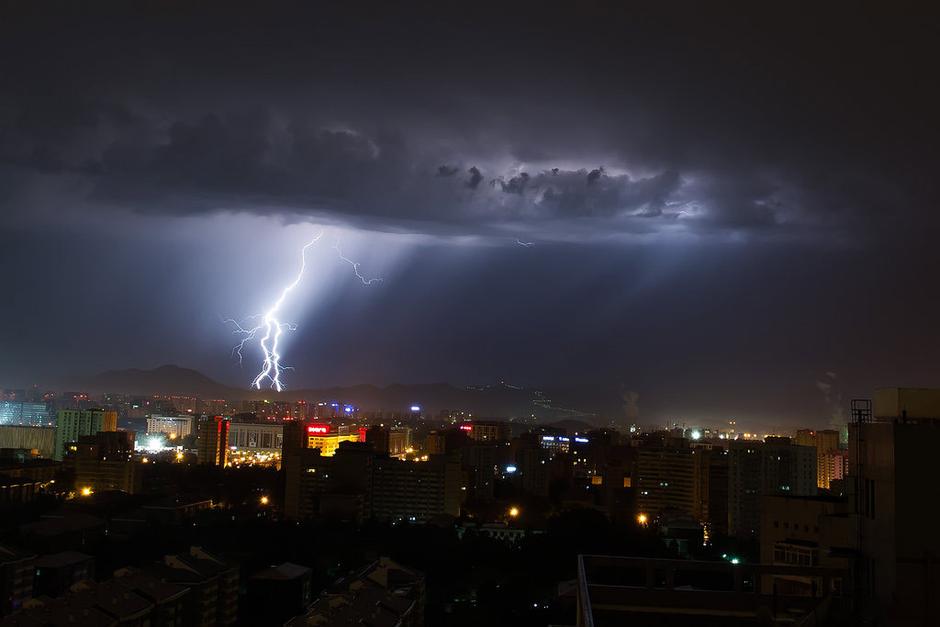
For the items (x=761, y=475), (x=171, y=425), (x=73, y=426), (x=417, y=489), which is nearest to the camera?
(x=761, y=475)

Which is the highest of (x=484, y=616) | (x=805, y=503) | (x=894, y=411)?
(x=894, y=411)

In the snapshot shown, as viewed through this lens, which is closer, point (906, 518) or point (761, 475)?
point (906, 518)

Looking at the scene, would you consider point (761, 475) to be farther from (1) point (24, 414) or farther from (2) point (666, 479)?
(1) point (24, 414)

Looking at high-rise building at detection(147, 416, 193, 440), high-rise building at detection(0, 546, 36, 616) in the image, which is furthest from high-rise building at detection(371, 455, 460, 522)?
high-rise building at detection(147, 416, 193, 440)

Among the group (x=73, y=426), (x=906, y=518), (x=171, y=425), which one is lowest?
(x=171, y=425)

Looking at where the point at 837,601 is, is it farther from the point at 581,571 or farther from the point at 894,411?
the point at 581,571

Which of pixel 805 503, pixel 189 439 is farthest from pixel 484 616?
pixel 189 439

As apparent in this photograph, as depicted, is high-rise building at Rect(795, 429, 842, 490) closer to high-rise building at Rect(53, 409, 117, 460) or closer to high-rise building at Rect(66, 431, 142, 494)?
high-rise building at Rect(66, 431, 142, 494)

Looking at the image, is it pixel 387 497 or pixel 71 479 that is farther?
pixel 71 479

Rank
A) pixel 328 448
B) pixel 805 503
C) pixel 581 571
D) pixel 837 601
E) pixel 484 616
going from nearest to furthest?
pixel 837 601 < pixel 581 571 < pixel 805 503 < pixel 484 616 < pixel 328 448

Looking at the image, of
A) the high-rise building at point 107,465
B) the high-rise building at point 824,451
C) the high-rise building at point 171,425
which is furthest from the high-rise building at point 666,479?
the high-rise building at point 171,425

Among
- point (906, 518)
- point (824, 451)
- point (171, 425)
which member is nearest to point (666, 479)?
point (824, 451)
